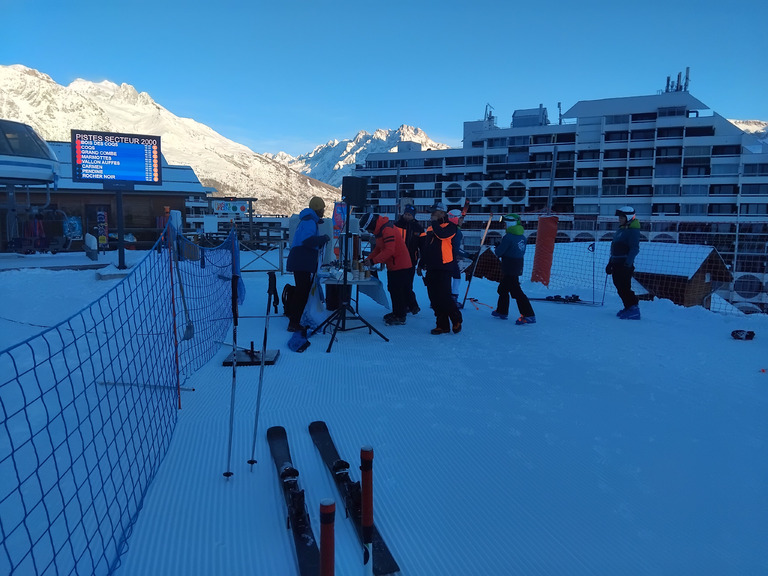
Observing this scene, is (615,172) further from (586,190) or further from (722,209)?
(722,209)

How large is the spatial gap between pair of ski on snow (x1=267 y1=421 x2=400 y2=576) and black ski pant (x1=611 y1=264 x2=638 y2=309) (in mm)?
6463

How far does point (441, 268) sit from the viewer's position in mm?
6660

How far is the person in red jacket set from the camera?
22.7 ft

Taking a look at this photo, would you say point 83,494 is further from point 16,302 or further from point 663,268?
point 663,268

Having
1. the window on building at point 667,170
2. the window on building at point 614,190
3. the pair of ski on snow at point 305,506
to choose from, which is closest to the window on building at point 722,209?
the window on building at point 667,170

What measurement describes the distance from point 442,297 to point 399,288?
2.76 ft

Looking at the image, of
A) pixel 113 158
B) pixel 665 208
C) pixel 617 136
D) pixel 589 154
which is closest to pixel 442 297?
pixel 113 158

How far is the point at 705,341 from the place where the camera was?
6523 mm

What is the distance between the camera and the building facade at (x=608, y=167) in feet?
188

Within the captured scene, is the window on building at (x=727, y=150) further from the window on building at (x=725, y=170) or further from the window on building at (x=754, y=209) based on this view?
the window on building at (x=754, y=209)

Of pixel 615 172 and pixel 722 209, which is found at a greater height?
pixel 615 172

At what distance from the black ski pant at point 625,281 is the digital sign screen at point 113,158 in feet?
36.0

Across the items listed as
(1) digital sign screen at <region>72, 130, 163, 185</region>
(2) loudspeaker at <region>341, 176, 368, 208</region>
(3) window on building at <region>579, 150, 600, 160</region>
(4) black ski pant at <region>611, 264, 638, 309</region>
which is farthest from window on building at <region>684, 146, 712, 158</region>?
(2) loudspeaker at <region>341, 176, 368, 208</region>

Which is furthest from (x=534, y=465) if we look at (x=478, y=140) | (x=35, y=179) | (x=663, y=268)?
(x=478, y=140)
